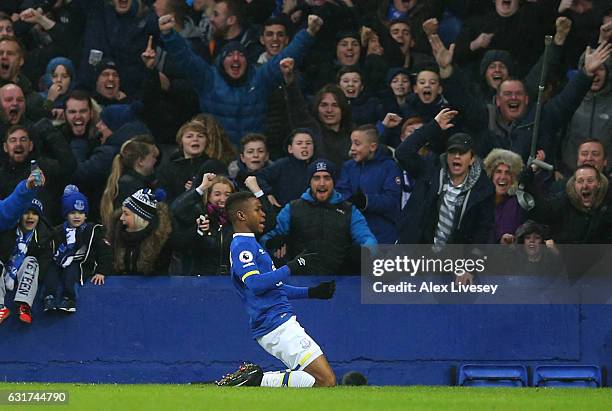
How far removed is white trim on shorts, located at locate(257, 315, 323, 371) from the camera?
12617 mm

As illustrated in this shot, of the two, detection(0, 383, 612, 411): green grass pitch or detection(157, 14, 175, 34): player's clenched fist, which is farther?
detection(157, 14, 175, 34): player's clenched fist

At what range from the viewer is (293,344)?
12.6 meters

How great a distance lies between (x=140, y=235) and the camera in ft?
47.8

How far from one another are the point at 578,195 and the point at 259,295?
369cm

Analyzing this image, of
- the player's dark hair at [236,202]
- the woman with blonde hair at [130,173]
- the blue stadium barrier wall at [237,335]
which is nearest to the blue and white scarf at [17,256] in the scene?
the blue stadium barrier wall at [237,335]

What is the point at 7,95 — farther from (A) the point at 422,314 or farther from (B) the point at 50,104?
(A) the point at 422,314

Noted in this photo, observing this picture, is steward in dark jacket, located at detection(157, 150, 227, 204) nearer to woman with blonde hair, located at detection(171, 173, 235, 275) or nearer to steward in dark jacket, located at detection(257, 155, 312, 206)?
woman with blonde hair, located at detection(171, 173, 235, 275)

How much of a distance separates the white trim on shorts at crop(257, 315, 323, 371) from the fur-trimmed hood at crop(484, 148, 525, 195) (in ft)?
10.5

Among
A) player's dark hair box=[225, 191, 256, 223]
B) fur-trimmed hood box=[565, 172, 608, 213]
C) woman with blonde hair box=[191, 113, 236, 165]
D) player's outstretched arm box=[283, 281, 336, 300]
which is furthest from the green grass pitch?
woman with blonde hair box=[191, 113, 236, 165]

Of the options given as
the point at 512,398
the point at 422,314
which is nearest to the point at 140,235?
the point at 422,314

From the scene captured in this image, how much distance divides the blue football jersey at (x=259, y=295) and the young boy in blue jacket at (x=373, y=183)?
237cm

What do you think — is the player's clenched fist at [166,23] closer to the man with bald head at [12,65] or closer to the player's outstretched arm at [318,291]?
the man with bald head at [12,65]

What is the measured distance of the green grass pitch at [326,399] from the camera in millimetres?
10906

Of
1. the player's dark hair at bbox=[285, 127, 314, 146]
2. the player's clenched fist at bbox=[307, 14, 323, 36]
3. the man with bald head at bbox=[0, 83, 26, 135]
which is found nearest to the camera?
the player's dark hair at bbox=[285, 127, 314, 146]
